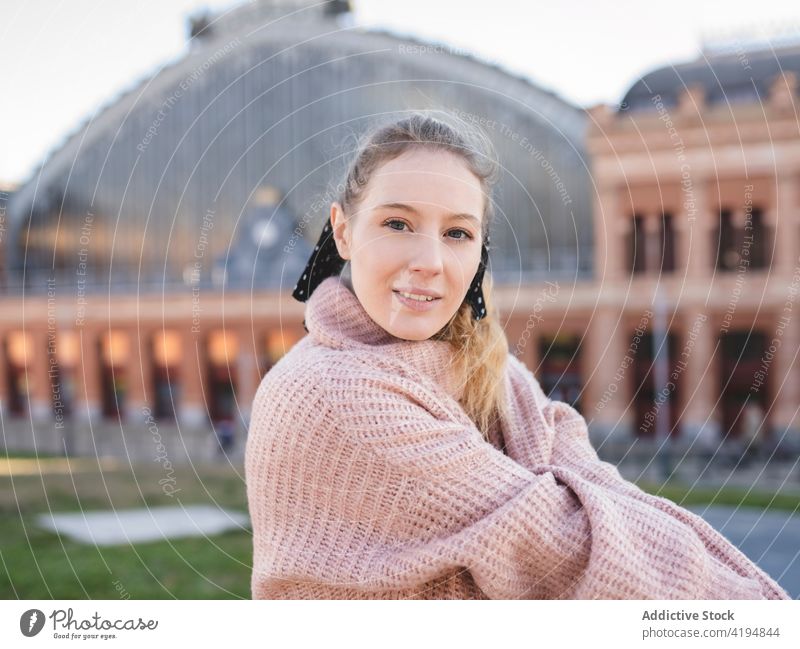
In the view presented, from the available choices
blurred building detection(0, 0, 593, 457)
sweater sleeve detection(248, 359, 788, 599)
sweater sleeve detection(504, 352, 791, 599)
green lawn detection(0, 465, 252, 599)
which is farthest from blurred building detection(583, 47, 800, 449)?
sweater sleeve detection(248, 359, 788, 599)

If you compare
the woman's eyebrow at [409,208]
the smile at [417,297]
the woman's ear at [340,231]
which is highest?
the woman's eyebrow at [409,208]

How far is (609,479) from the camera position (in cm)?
149

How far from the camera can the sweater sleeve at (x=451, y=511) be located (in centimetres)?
137

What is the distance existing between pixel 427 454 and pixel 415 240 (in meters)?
0.35

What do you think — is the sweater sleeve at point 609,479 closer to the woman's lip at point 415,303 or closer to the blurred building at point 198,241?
the woman's lip at point 415,303

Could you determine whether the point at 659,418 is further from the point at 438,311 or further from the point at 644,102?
the point at 438,311

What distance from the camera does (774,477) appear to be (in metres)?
10.6

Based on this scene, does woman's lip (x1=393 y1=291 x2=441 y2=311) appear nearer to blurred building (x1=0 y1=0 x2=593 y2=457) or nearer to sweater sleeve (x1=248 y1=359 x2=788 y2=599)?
sweater sleeve (x1=248 y1=359 x2=788 y2=599)

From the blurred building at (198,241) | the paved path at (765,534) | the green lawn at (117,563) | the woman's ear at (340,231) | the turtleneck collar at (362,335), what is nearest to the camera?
the turtleneck collar at (362,335)

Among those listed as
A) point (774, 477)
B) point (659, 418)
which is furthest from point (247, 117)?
point (774, 477)

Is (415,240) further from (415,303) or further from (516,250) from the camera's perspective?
(516,250)

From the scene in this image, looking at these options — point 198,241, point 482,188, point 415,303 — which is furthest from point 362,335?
point 198,241

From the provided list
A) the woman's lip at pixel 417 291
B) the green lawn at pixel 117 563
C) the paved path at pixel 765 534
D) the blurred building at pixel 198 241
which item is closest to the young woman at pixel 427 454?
the woman's lip at pixel 417 291

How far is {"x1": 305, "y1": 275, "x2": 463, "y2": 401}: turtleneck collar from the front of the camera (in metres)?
1.48
